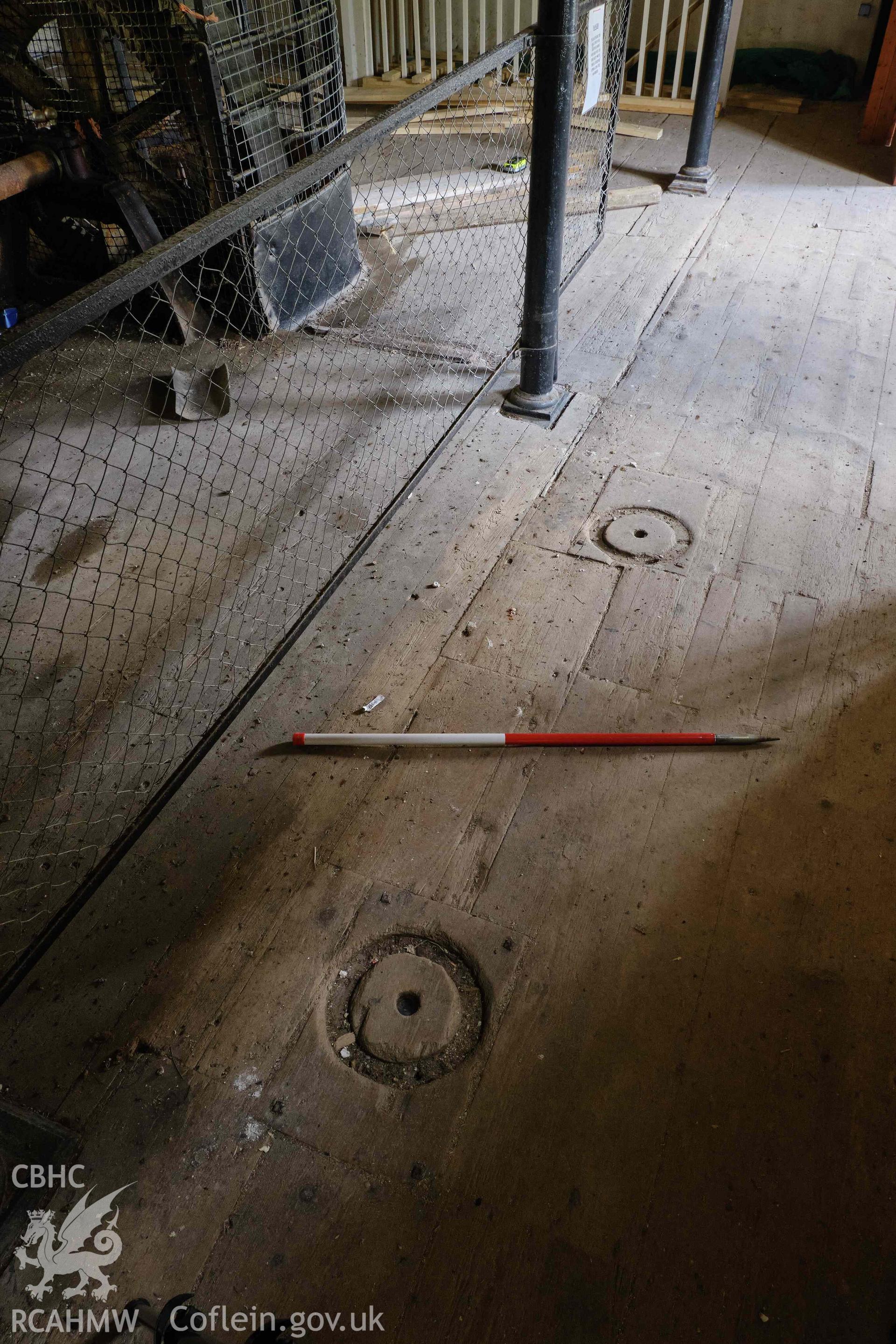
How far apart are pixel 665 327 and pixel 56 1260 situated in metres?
4.16

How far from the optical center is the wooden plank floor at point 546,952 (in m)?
1.46

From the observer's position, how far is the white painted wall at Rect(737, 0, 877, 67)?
7.07 metres

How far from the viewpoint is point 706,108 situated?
5.27 metres

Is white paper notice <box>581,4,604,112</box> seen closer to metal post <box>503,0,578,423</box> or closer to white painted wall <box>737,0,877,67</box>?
metal post <box>503,0,578,423</box>

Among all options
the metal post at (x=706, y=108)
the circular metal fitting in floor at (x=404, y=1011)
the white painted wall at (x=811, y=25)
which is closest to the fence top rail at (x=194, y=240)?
the circular metal fitting in floor at (x=404, y=1011)

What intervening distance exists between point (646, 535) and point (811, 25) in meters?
6.98

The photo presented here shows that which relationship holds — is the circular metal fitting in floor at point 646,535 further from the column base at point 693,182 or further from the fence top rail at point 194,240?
the column base at point 693,182

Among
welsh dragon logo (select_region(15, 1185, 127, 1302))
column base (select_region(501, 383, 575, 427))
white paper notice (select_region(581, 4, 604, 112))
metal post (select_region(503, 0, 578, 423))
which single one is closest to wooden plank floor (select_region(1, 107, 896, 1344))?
welsh dragon logo (select_region(15, 1185, 127, 1302))

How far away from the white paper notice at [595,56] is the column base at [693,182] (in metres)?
1.92

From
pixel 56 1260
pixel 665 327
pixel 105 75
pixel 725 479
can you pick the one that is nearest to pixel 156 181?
pixel 105 75

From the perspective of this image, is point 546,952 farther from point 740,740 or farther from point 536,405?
point 536,405

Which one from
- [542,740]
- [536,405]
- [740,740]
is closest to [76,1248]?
[542,740]

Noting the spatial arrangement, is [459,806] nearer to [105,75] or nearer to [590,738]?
[590,738]

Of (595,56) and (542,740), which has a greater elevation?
(595,56)
